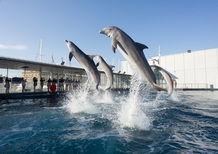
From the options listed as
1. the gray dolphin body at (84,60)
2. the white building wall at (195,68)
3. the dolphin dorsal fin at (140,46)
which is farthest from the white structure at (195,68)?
the dolphin dorsal fin at (140,46)

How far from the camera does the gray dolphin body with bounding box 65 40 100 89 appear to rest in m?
8.75

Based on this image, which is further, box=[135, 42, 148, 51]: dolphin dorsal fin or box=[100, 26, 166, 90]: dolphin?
box=[135, 42, 148, 51]: dolphin dorsal fin

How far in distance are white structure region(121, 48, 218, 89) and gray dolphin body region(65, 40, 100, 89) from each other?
39.0 m

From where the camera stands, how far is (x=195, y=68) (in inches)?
1869

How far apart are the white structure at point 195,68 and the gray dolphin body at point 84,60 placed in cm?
3902

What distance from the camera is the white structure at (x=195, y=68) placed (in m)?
44.7

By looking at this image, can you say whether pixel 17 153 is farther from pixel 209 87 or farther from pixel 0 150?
pixel 209 87

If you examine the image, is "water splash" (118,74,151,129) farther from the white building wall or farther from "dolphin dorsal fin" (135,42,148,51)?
the white building wall

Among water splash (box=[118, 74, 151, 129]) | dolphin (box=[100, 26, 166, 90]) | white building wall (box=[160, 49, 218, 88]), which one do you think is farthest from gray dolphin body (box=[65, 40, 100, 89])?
white building wall (box=[160, 49, 218, 88])

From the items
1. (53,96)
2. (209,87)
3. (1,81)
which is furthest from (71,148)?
(209,87)

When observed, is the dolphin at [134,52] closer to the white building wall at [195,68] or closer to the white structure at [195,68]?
the white structure at [195,68]

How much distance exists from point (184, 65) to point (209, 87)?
373 inches

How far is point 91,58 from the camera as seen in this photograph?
9.09 meters

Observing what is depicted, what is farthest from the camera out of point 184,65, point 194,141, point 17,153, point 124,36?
point 184,65
